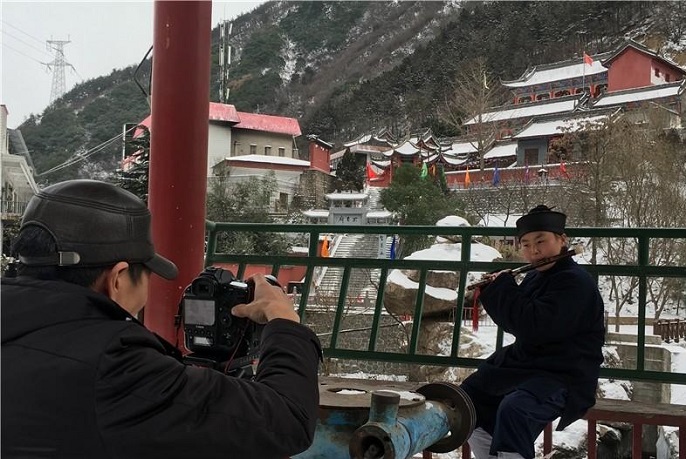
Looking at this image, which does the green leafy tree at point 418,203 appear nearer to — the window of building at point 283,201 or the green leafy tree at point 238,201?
the green leafy tree at point 238,201

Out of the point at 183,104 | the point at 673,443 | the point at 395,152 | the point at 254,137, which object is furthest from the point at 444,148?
the point at 183,104

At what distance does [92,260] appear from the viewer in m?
1.01

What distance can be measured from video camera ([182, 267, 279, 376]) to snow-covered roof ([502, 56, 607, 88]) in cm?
4027

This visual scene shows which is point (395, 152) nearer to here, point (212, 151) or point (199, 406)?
point (212, 151)

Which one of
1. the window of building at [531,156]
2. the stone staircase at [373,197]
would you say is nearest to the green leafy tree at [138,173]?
the stone staircase at [373,197]

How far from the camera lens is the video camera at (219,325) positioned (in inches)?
52.0

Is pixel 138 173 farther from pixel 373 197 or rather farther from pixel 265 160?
pixel 373 197

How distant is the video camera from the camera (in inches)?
52.0

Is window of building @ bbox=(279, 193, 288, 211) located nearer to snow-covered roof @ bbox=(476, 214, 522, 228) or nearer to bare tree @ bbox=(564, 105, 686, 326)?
snow-covered roof @ bbox=(476, 214, 522, 228)

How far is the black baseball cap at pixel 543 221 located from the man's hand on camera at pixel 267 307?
1.49 metres

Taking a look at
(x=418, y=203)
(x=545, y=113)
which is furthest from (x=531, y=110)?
(x=418, y=203)

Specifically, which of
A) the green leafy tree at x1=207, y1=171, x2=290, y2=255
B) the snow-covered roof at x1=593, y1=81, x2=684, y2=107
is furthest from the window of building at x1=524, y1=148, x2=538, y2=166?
the green leafy tree at x1=207, y1=171, x2=290, y2=255

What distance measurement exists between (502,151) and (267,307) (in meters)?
35.2

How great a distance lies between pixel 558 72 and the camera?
3997 cm
